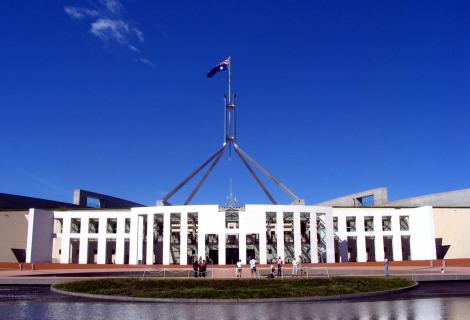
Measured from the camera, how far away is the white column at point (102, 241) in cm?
5041

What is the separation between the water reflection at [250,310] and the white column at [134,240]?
32707mm

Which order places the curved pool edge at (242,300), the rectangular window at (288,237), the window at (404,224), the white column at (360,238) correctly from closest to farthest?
the curved pool edge at (242,300) → the rectangular window at (288,237) → the white column at (360,238) → the window at (404,224)

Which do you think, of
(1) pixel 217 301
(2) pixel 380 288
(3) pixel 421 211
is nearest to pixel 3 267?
(1) pixel 217 301

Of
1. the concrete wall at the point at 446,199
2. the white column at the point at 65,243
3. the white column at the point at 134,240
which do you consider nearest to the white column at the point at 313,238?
the white column at the point at 134,240

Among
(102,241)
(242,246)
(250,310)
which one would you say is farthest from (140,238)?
(250,310)

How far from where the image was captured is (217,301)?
16469 mm

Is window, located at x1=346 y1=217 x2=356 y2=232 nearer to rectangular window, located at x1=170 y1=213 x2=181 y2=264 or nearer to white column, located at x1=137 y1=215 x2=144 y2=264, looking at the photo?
rectangular window, located at x1=170 y1=213 x2=181 y2=264

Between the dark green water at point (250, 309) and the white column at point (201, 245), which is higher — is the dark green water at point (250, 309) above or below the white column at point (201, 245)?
below

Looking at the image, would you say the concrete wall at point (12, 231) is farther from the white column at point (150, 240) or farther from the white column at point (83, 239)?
the white column at point (150, 240)

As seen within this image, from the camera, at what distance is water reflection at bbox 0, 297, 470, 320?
12696mm

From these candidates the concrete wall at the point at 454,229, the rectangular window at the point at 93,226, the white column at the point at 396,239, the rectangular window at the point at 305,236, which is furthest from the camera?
the rectangular window at the point at 93,226

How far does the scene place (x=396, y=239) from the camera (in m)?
50.8

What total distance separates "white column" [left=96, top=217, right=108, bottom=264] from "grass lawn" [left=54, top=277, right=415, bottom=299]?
2986 centimetres

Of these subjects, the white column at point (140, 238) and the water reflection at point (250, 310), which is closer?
the water reflection at point (250, 310)
